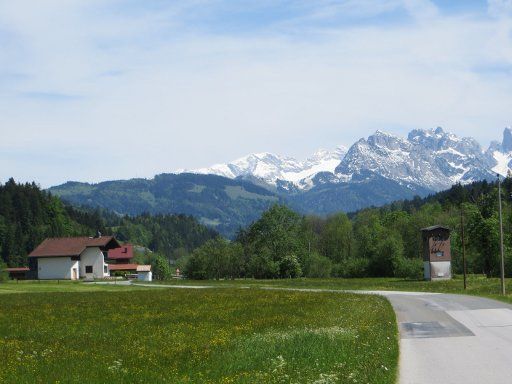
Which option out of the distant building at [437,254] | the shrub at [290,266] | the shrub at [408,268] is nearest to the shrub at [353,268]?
the shrub at [408,268]

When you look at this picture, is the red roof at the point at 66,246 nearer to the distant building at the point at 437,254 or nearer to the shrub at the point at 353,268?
the shrub at the point at 353,268

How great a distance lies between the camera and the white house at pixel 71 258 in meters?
124

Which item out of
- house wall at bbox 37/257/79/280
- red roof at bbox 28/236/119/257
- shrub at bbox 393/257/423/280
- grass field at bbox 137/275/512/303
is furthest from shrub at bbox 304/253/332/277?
house wall at bbox 37/257/79/280

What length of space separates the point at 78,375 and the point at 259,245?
12549cm

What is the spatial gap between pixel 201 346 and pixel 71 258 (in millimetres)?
105684

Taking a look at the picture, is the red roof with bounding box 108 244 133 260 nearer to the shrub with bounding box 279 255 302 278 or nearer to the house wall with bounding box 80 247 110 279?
the house wall with bounding box 80 247 110 279

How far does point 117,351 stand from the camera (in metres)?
21.9

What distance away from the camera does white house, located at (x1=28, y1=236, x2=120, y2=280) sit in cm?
12406

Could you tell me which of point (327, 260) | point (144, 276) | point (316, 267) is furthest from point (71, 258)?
point (327, 260)

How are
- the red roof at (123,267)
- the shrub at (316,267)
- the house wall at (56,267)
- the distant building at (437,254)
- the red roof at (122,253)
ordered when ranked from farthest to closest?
the red roof at (122,253), the red roof at (123,267), the shrub at (316,267), the house wall at (56,267), the distant building at (437,254)

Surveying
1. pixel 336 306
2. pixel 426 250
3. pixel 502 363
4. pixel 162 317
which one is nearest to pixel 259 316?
pixel 162 317

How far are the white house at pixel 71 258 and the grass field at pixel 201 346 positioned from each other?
8773 centimetres

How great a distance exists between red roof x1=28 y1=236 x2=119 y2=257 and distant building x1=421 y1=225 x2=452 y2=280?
177ft

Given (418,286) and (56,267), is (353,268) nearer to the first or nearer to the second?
(56,267)
